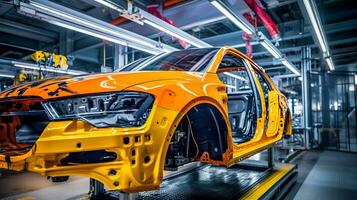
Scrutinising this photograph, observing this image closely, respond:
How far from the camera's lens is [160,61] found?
8.52ft

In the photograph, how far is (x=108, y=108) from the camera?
1478 mm

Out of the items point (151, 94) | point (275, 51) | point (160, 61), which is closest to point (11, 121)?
point (151, 94)

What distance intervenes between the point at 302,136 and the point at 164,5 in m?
6.70

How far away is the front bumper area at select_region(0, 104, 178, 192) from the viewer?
1326mm

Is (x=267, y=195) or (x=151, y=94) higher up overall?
(x=151, y=94)

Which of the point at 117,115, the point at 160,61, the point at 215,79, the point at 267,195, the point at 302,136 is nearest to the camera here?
the point at 117,115

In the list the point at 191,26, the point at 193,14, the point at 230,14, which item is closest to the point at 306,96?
the point at 191,26

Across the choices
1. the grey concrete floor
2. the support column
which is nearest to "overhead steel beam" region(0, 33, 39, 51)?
the grey concrete floor

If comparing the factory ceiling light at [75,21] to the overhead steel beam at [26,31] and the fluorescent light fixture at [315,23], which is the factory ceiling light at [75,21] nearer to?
the fluorescent light fixture at [315,23]

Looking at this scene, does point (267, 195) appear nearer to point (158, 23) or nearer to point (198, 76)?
point (198, 76)

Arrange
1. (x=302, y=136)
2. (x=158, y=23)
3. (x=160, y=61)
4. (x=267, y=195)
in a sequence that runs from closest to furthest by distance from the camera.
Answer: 1. (x=160, y=61)
2. (x=267, y=195)
3. (x=158, y=23)
4. (x=302, y=136)

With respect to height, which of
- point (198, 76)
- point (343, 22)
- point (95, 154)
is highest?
point (343, 22)

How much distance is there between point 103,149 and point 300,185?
12.8 feet

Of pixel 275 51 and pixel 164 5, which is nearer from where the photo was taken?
pixel 164 5
